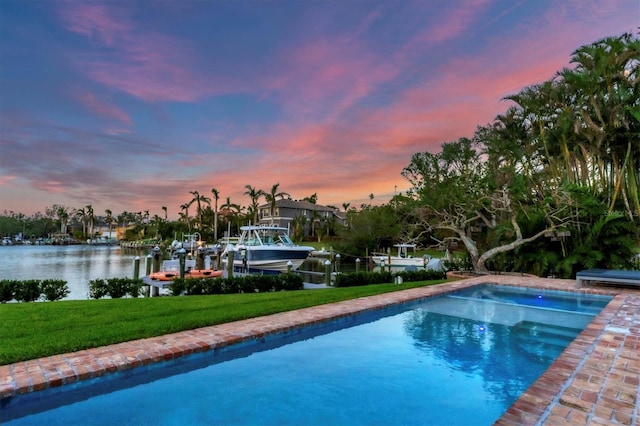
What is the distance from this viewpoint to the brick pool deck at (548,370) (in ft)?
9.75

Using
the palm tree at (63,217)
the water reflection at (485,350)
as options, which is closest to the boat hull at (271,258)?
the water reflection at (485,350)

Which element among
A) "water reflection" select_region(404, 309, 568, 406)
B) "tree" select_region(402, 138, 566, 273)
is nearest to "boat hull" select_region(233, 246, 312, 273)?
"tree" select_region(402, 138, 566, 273)

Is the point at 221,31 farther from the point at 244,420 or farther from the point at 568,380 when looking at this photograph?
the point at 568,380

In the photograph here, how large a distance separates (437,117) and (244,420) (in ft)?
47.6

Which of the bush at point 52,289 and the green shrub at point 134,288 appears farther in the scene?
the green shrub at point 134,288

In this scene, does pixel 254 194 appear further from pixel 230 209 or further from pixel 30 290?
pixel 30 290

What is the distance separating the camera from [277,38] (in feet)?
37.8

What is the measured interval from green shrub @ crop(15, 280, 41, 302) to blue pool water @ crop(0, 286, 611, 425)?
7312 mm

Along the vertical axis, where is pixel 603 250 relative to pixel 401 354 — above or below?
above

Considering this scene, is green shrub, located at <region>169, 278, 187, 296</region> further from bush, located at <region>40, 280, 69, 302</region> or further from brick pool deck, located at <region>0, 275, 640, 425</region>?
brick pool deck, located at <region>0, 275, 640, 425</region>

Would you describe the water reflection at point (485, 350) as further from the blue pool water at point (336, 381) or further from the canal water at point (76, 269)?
the canal water at point (76, 269)

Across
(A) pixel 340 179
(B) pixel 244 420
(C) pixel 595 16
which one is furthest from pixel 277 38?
(A) pixel 340 179

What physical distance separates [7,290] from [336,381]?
9284mm

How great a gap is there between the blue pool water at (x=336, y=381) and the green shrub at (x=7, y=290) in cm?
747
